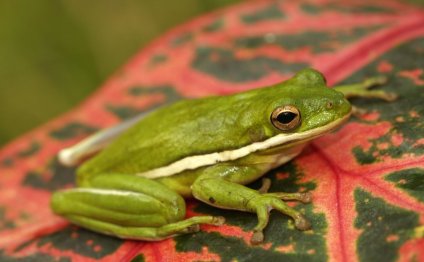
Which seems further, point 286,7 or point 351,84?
point 286,7

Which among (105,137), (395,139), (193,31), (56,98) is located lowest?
(395,139)

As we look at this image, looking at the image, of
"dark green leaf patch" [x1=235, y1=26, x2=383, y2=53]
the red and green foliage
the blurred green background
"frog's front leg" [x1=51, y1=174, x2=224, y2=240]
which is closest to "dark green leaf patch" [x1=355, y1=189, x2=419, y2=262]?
the red and green foliage

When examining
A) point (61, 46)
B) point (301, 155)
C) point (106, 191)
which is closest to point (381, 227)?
point (301, 155)

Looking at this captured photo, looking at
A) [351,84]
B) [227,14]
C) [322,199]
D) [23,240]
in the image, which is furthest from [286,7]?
[23,240]

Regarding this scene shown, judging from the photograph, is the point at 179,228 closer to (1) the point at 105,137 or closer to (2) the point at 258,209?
(2) the point at 258,209

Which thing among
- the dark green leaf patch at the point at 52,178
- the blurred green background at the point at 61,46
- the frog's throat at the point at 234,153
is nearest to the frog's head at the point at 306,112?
the frog's throat at the point at 234,153

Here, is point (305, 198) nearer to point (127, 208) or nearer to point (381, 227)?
point (381, 227)

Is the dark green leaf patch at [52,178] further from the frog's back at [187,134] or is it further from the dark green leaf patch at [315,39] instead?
the dark green leaf patch at [315,39]
